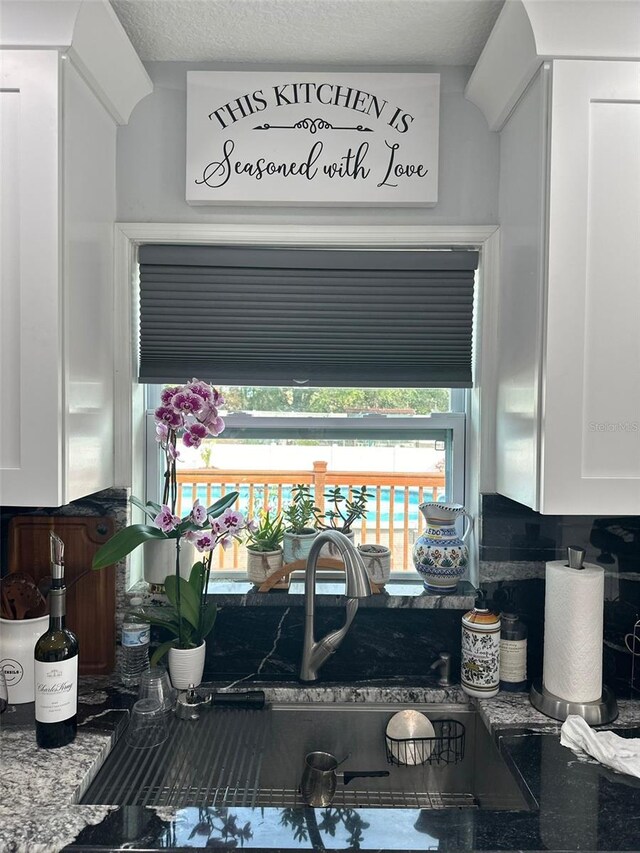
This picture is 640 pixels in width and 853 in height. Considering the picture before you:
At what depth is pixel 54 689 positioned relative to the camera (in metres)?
1.40

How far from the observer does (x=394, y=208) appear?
6.05 feet

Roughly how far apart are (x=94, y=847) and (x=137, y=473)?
3.22 ft

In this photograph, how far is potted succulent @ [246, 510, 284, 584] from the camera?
6.32 feet

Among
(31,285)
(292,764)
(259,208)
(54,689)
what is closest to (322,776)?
(292,764)

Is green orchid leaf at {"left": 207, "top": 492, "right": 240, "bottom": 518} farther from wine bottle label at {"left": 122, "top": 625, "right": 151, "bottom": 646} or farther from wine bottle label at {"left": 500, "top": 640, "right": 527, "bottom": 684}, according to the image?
wine bottle label at {"left": 500, "top": 640, "right": 527, "bottom": 684}

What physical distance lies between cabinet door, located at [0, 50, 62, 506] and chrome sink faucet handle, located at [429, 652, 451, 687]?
1034mm

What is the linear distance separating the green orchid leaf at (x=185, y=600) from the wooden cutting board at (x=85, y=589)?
0.68 ft

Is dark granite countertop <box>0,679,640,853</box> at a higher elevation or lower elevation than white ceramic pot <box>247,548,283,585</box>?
lower

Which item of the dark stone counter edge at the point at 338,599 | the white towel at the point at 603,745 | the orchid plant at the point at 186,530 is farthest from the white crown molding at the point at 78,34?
the white towel at the point at 603,745

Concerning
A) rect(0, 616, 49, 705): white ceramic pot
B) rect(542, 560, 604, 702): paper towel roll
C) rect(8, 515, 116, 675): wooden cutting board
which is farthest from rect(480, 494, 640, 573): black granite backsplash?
rect(0, 616, 49, 705): white ceramic pot

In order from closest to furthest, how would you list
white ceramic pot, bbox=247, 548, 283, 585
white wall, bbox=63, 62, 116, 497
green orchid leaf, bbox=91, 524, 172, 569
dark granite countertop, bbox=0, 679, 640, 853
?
1. dark granite countertop, bbox=0, 679, 640, 853
2. white wall, bbox=63, 62, 116, 497
3. green orchid leaf, bbox=91, 524, 172, 569
4. white ceramic pot, bbox=247, 548, 283, 585

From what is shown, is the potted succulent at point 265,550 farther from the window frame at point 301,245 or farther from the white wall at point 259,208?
the white wall at point 259,208

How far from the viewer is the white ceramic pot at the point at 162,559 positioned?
1803 mm

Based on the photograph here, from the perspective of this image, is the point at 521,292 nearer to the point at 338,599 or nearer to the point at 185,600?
the point at 338,599
